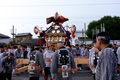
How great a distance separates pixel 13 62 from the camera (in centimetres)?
764

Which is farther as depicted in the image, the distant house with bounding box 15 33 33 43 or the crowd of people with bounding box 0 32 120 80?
the distant house with bounding box 15 33 33 43

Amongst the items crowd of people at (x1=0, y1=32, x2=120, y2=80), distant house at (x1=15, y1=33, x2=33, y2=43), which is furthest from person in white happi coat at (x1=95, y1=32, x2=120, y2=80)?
distant house at (x1=15, y1=33, x2=33, y2=43)

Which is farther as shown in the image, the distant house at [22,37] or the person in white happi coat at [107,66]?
the distant house at [22,37]

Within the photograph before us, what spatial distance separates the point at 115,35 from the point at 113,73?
155ft

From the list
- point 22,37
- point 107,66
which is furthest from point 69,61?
point 22,37

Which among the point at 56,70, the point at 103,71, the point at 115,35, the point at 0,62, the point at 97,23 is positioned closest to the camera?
the point at 103,71

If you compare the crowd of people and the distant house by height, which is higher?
the distant house

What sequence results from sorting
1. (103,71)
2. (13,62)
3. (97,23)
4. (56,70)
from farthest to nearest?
(97,23)
(13,62)
(56,70)
(103,71)

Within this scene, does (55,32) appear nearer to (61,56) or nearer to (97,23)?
(61,56)

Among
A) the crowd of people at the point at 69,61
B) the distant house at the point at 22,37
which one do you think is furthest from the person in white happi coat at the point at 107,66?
the distant house at the point at 22,37

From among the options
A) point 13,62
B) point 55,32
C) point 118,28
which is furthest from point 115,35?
point 13,62

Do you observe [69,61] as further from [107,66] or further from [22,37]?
[22,37]

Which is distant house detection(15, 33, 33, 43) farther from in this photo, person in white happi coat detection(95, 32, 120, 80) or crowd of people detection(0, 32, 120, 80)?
person in white happi coat detection(95, 32, 120, 80)

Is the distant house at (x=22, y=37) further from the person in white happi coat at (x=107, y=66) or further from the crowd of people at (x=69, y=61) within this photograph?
the person in white happi coat at (x=107, y=66)
